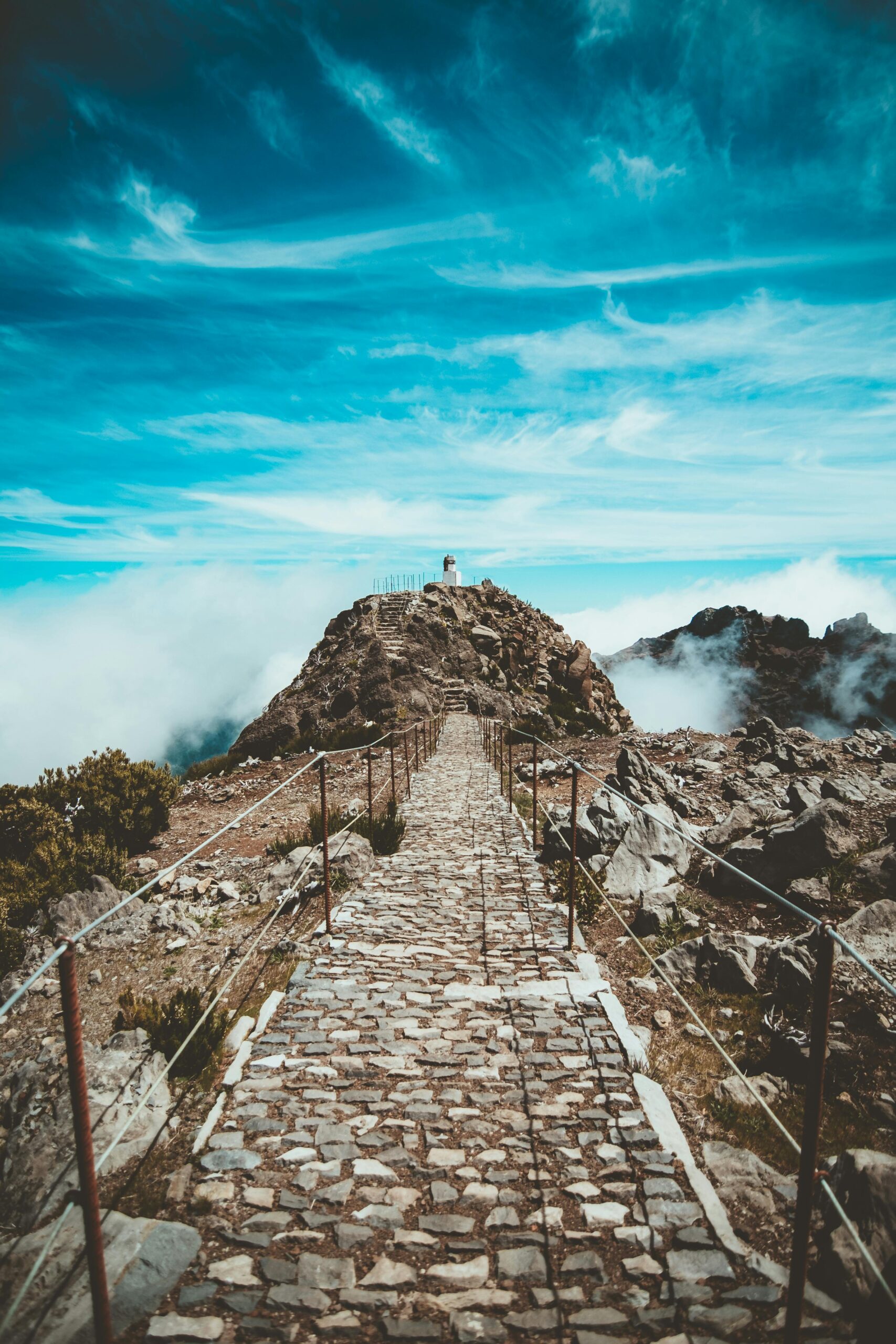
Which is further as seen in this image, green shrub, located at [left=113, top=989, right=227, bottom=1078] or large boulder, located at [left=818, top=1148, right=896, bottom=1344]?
green shrub, located at [left=113, top=989, right=227, bottom=1078]

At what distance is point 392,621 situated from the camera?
119 feet

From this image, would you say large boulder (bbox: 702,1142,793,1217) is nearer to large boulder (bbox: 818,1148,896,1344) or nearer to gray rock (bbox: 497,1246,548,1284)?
large boulder (bbox: 818,1148,896,1344)

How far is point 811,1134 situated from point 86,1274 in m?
3.44

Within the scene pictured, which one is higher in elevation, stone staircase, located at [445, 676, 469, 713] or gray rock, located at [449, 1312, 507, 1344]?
stone staircase, located at [445, 676, 469, 713]

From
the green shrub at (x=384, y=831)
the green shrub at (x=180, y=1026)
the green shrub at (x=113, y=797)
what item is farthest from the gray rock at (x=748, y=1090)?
the green shrub at (x=113, y=797)

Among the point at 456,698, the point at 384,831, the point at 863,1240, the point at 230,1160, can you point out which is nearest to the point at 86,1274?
the point at 230,1160

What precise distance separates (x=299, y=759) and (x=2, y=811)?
37.3 ft

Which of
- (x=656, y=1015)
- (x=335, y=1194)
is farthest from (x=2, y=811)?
(x=656, y=1015)

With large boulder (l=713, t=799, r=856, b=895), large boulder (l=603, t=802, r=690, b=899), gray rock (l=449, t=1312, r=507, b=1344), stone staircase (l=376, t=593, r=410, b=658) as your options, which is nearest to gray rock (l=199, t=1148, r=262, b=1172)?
gray rock (l=449, t=1312, r=507, b=1344)

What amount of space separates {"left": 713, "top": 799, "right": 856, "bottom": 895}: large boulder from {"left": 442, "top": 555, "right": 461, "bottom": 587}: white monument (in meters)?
39.1

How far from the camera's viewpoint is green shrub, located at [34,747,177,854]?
12727 millimetres

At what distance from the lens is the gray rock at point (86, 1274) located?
2812mm

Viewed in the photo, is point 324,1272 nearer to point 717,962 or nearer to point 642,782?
point 717,962

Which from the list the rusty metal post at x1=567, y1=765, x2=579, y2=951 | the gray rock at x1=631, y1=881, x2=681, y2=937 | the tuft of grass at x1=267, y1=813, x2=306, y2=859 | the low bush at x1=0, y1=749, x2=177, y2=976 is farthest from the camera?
the tuft of grass at x1=267, y1=813, x2=306, y2=859
